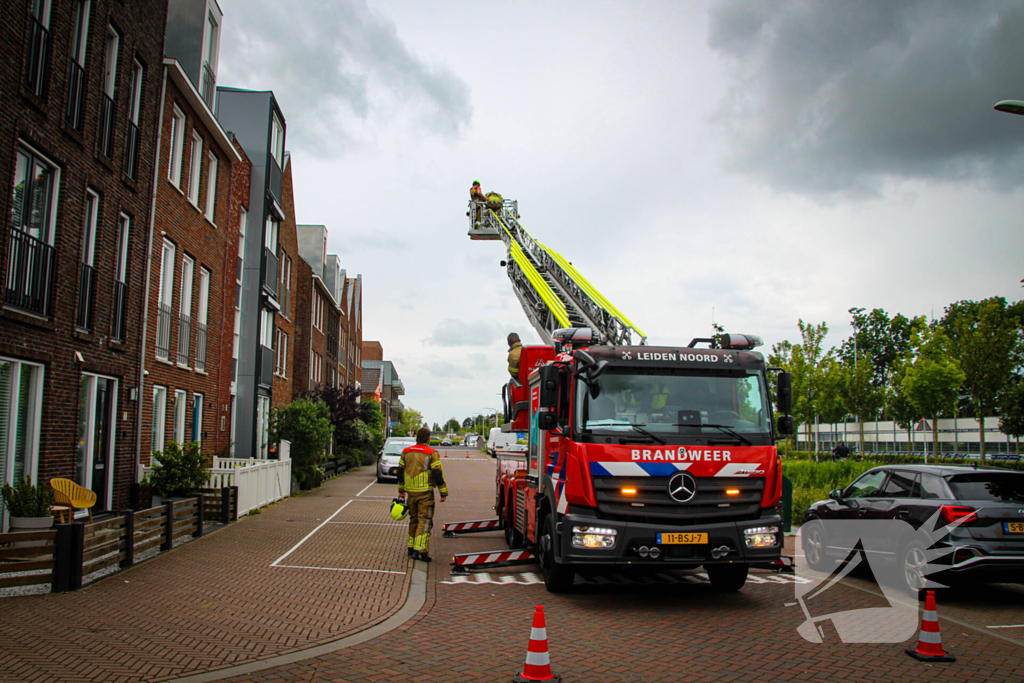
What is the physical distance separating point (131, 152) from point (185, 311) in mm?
4531

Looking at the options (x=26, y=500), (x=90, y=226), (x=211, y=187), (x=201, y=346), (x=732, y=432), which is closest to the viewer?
(x=732, y=432)

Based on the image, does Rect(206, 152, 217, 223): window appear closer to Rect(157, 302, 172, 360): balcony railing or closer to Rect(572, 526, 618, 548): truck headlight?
Rect(157, 302, 172, 360): balcony railing

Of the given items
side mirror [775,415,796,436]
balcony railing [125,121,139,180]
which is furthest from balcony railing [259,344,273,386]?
side mirror [775,415,796,436]

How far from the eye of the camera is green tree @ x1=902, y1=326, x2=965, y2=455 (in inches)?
1511

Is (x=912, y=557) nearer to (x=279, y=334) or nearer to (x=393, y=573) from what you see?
(x=393, y=573)

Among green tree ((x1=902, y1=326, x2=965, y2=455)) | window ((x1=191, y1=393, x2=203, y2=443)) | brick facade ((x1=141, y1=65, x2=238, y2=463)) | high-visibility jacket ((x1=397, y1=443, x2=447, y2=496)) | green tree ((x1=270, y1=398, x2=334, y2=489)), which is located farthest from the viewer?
green tree ((x1=902, y1=326, x2=965, y2=455))

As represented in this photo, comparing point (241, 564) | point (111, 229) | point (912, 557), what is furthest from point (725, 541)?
point (111, 229)

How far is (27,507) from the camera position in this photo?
9055mm

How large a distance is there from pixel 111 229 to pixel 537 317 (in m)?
9.82

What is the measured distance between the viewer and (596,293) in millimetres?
17797

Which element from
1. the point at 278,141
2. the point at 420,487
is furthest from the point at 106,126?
the point at 278,141

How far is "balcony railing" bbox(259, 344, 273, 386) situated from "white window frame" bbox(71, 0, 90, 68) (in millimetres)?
12682

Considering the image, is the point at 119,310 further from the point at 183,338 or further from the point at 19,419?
the point at 183,338

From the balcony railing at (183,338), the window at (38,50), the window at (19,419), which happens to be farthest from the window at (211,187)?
the window at (19,419)
